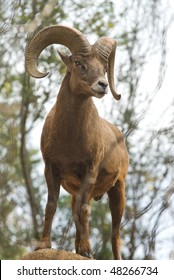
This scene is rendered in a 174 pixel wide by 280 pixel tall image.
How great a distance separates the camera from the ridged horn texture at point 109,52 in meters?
8.31

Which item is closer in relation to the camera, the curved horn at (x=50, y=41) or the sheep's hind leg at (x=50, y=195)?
the sheep's hind leg at (x=50, y=195)

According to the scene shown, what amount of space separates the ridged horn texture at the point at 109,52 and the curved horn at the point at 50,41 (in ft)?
0.65

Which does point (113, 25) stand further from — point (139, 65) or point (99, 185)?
point (139, 65)

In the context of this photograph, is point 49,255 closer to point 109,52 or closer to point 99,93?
point 99,93

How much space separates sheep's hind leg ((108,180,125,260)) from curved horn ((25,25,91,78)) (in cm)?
150

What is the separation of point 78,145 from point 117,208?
114cm

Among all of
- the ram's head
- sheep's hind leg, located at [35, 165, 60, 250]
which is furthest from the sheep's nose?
sheep's hind leg, located at [35, 165, 60, 250]

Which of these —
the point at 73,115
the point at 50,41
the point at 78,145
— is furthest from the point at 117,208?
the point at 50,41

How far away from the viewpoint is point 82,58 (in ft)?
26.8

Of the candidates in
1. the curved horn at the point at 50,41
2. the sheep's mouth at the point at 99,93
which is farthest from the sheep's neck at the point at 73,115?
the sheep's mouth at the point at 99,93

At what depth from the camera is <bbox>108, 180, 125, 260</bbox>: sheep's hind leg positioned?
9.03 metres

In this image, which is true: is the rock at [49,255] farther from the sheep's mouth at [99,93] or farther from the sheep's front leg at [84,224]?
the sheep's mouth at [99,93]

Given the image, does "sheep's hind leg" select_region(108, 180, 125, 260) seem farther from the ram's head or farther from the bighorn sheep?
the ram's head
